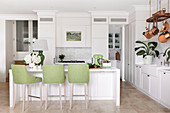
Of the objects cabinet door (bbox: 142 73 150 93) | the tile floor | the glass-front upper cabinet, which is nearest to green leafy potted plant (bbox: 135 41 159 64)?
cabinet door (bbox: 142 73 150 93)

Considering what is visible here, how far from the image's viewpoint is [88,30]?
6.88 metres

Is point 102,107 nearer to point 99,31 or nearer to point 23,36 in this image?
point 99,31

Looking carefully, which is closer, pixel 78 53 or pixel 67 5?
pixel 67 5

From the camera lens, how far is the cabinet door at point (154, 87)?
4165mm

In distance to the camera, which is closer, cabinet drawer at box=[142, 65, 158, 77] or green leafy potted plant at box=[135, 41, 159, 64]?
cabinet drawer at box=[142, 65, 158, 77]

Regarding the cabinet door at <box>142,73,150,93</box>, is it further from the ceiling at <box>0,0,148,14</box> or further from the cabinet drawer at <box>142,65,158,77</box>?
the ceiling at <box>0,0,148,14</box>

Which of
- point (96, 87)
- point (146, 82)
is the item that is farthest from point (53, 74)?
point (146, 82)

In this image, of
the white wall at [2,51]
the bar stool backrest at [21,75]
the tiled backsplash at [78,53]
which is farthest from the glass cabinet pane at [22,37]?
the bar stool backrest at [21,75]

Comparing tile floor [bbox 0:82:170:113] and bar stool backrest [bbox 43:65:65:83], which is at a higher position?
bar stool backrest [bbox 43:65:65:83]

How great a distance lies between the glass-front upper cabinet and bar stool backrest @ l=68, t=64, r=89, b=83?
519 centimetres

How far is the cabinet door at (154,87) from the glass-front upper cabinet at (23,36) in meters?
5.81

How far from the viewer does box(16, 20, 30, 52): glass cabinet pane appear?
325 inches

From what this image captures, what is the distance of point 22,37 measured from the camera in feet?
27.2

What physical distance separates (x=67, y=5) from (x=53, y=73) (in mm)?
2979
